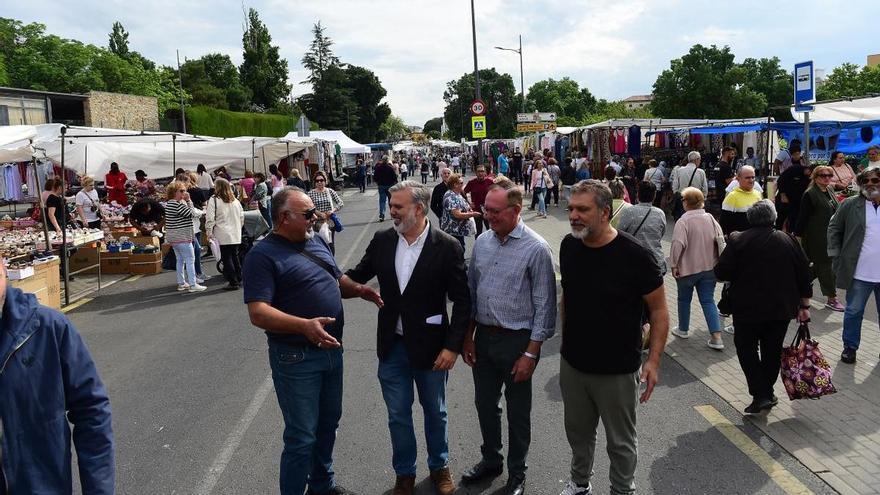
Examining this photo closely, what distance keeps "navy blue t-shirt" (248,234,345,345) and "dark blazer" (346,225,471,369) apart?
321 mm

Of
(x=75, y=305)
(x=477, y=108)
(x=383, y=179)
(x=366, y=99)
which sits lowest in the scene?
(x=75, y=305)

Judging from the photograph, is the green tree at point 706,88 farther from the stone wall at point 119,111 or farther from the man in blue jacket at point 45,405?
the man in blue jacket at point 45,405

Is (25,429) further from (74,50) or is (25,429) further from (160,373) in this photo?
(74,50)

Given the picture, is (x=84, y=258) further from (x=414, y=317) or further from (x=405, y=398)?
(x=414, y=317)

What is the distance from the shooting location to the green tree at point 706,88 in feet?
202

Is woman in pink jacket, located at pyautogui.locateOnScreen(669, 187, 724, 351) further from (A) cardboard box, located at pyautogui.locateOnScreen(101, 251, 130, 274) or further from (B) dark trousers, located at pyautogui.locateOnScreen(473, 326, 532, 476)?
(A) cardboard box, located at pyautogui.locateOnScreen(101, 251, 130, 274)

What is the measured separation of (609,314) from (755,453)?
1.85 m

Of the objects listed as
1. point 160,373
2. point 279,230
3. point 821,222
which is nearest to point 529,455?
point 279,230

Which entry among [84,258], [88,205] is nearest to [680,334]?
[84,258]

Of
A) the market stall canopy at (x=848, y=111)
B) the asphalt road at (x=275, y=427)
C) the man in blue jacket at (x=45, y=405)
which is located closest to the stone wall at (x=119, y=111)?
the asphalt road at (x=275, y=427)

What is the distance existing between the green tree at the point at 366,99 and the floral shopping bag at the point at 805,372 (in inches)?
2857

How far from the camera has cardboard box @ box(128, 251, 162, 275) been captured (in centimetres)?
1180

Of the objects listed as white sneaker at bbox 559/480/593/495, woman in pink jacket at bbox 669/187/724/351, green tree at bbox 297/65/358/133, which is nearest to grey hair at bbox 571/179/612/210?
white sneaker at bbox 559/480/593/495

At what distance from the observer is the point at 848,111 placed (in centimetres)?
1243
